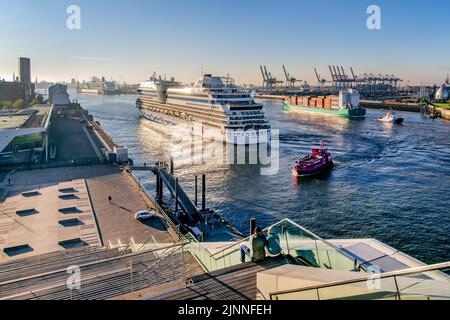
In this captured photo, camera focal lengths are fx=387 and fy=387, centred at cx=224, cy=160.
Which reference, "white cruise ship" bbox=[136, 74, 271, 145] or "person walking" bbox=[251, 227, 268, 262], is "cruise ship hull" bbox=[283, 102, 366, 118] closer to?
"white cruise ship" bbox=[136, 74, 271, 145]

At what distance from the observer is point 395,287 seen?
375cm

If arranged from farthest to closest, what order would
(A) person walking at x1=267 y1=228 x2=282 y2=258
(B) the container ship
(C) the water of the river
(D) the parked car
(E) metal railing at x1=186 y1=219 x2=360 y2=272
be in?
(B) the container ship → (C) the water of the river → (D) the parked car → (A) person walking at x1=267 y1=228 x2=282 y2=258 → (E) metal railing at x1=186 y1=219 x2=360 y2=272

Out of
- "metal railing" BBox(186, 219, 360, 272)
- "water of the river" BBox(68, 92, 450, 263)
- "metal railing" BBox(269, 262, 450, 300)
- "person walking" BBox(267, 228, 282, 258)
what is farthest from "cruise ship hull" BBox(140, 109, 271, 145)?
"metal railing" BBox(269, 262, 450, 300)

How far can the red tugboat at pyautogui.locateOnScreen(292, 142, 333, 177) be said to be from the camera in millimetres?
29344

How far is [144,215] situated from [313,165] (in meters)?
17.4

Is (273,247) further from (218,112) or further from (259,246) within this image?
(218,112)

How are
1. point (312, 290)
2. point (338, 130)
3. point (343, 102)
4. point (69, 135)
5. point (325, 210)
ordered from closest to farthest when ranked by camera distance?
point (312, 290) → point (325, 210) → point (69, 135) → point (338, 130) → point (343, 102)

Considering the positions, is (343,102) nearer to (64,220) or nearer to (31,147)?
(31,147)

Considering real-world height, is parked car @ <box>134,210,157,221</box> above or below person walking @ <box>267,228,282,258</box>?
below

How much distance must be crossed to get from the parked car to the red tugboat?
15793 mm

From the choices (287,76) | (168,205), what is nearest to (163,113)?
(168,205)

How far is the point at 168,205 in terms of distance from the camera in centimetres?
2288
